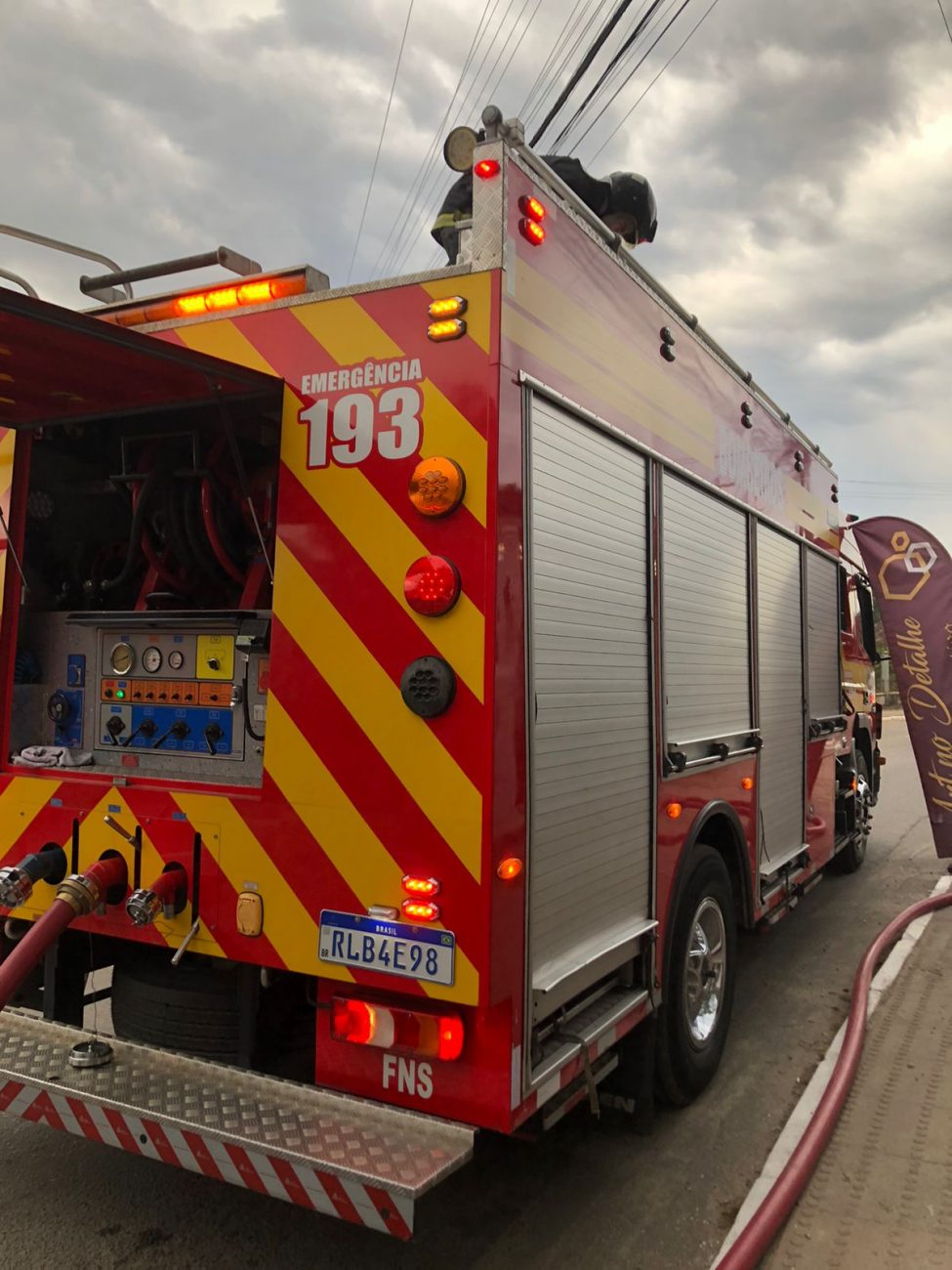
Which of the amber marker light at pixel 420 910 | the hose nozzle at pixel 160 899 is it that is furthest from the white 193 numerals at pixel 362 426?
the hose nozzle at pixel 160 899

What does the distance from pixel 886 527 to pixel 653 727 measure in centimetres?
479

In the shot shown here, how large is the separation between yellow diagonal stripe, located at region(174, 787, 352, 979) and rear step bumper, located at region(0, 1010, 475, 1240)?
36 cm

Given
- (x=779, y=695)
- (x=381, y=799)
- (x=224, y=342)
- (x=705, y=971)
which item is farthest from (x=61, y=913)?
(x=779, y=695)

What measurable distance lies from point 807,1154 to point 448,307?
3076 mm

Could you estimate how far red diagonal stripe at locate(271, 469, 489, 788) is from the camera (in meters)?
2.54

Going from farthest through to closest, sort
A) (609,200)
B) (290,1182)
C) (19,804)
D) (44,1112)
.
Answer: (609,200)
(19,804)
(44,1112)
(290,1182)

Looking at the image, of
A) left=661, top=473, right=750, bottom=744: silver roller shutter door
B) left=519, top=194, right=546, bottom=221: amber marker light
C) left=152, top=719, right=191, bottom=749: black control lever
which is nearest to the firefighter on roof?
left=519, top=194, right=546, bottom=221: amber marker light

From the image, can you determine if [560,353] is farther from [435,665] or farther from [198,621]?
[198,621]

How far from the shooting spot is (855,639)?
7.68m

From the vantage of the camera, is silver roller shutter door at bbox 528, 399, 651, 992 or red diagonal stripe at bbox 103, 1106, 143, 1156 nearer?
red diagonal stripe at bbox 103, 1106, 143, 1156

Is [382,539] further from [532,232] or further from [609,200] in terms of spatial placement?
[609,200]

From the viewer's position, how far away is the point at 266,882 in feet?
9.31

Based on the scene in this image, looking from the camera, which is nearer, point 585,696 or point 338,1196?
point 338,1196

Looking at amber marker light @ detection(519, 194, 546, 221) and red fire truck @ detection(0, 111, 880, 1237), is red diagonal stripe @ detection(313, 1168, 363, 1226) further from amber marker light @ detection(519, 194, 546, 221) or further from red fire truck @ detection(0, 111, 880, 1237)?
amber marker light @ detection(519, 194, 546, 221)
